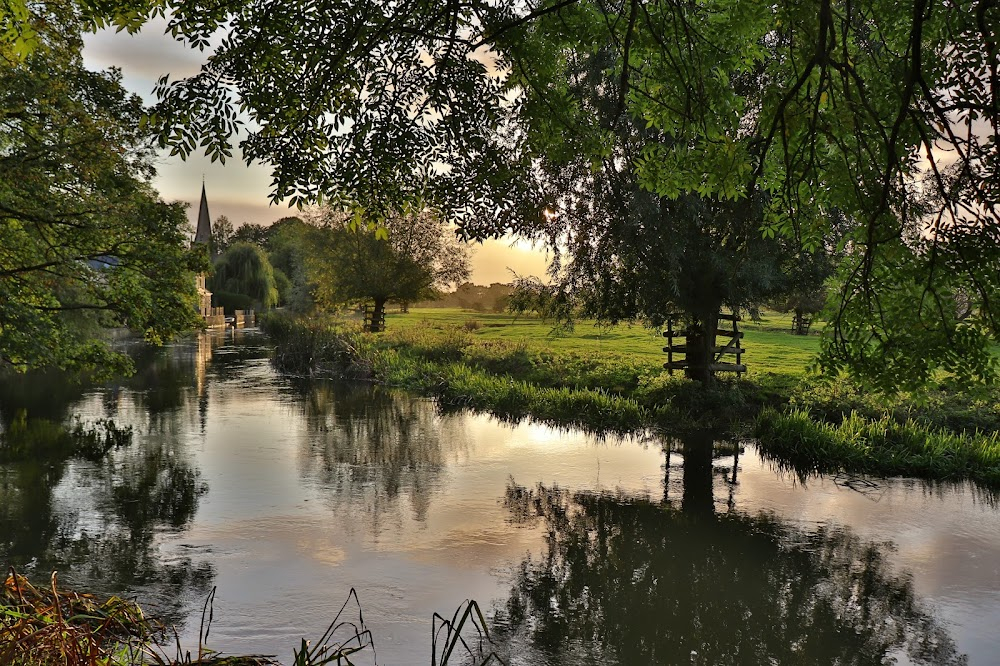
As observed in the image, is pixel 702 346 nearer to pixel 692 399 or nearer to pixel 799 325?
pixel 692 399

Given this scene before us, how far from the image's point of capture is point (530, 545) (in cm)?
Result: 982

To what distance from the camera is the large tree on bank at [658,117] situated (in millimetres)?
5949

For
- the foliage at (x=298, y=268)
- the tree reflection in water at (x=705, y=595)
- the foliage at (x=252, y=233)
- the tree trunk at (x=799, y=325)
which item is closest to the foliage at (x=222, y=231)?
the foliage at (x=252, y=233)

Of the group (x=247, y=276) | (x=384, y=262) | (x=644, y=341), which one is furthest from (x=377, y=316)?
(x=247, y=276)

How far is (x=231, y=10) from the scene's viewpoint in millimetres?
6473

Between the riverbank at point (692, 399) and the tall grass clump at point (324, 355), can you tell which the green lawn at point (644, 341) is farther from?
the tall grass clump at point (324, 355)

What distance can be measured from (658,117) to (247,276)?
71.2 m

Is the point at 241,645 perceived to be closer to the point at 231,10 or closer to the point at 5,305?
the point at 231,10

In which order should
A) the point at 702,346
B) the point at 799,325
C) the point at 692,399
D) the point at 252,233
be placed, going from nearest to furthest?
1. the point at 692,399
2. the point at 702,346
3. the point at 799,325
4. the point at 252,233

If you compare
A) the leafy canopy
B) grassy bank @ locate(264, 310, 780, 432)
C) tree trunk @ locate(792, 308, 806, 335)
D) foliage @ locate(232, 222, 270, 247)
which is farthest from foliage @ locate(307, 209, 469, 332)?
foliage @ locate(232, 222, 270, 247)

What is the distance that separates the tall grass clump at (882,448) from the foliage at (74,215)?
12.3 metres

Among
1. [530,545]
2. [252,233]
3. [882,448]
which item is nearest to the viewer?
[530,545]

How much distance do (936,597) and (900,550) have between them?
1557 millimetres

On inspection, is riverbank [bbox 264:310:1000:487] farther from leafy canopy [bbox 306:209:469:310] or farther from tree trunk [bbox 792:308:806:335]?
leafy canopy [bbox 306:209:469:310]
